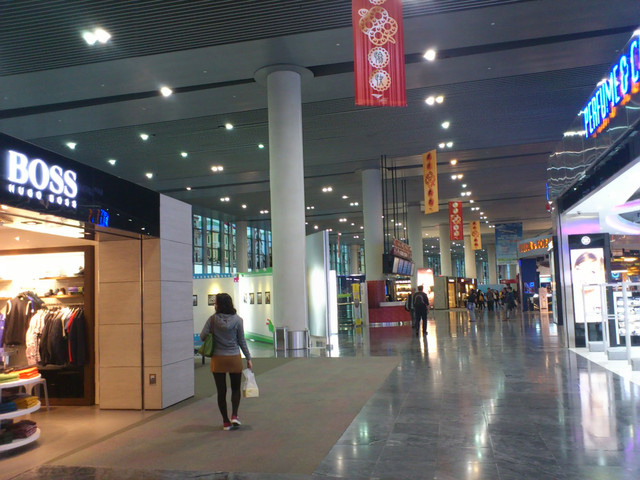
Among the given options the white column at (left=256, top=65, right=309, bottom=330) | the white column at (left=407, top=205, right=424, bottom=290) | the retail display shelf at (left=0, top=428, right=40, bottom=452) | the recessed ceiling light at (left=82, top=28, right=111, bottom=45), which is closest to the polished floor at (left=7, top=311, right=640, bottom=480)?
the retail display shelf at (left=0, top=428, right=40, bottom=452)

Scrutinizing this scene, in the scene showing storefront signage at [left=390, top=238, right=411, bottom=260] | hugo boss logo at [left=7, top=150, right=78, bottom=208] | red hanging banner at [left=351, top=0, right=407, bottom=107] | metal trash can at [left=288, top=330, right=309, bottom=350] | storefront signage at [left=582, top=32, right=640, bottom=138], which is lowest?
metal trash can at [left=288, top=330, right=309, bottom=350]

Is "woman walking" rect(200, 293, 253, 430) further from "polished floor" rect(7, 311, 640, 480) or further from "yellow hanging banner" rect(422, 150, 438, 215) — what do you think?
"yellow hanging banner" rect(422, 150, 438, 215)

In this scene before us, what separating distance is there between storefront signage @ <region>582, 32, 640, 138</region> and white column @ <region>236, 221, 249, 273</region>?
28.6 metres

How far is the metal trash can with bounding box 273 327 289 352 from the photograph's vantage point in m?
12.6

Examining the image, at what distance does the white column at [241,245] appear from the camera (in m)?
35.9

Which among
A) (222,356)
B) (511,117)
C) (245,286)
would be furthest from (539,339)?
(222,356)

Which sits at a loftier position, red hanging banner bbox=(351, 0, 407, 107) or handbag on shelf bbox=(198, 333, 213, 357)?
red hanging banner bbox=(351, 0, 407, 107)

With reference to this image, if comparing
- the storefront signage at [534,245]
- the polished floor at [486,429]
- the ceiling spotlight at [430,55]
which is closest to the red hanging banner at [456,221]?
the storefront signage at [534,245]

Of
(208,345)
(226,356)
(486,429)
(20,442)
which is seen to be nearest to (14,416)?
(20,442)

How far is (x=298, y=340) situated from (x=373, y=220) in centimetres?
1092

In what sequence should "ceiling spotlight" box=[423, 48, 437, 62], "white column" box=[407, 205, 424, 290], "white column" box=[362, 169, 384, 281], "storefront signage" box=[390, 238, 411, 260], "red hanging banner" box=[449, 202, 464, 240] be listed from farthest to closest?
"white column" box=[407, 205, 424, 290], "red hanging banner" box=[449, 202, 464, 240], "white column" box=[362, 169, 384, 281], "storefront signage" box=[390, 238, 411, 260], "ceiling spotlight" box=[423, 48, 437, 62]

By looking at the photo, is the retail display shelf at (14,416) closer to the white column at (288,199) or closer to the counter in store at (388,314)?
the white column at (288,199)

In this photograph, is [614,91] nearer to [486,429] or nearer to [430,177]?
[486,429]

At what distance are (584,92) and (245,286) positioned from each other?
1175 cm
